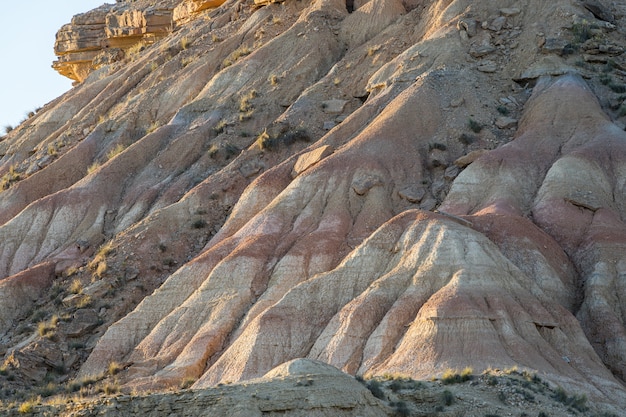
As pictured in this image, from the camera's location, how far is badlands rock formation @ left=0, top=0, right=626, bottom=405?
41344 mm

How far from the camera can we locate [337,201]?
49.5 metres

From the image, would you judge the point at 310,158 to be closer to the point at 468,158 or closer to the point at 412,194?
the point at 412,194

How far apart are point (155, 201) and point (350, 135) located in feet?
28.8

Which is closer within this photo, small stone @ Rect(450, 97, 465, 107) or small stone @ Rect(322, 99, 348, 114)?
small stone @ Rect(450, 97, 465, 107)

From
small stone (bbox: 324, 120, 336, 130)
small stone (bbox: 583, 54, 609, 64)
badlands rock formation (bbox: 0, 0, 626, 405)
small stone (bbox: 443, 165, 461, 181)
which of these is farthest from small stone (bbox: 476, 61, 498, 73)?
small stone (bbox: 443, 165, 461, 181)

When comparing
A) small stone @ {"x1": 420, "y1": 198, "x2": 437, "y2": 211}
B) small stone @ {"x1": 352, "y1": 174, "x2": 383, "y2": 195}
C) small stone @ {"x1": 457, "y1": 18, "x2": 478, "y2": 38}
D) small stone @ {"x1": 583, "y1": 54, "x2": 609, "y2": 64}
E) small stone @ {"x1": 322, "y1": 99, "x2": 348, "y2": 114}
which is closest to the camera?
small stone @ {"x1": 420, "y1": 198, "x2": 437, "y2": 211}

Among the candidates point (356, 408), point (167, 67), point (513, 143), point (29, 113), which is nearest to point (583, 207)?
point (513, 143)

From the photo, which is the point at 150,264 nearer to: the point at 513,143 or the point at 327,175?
the point at 327,175

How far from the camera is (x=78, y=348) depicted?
47.9 metres

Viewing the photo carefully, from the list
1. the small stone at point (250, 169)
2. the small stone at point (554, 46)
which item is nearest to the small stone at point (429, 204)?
the small stone at point (250, 169)

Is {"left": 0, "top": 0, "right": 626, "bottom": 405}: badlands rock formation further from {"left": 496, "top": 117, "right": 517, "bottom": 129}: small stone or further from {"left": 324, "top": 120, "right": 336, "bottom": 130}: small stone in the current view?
{"left": 324, "top": 120, "right": 336, "bottom": 130}: small stone

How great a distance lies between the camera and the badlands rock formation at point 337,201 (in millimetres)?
41344

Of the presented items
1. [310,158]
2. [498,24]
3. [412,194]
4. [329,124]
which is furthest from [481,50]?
[412,194]

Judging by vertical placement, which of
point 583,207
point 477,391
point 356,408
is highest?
point 356,408
